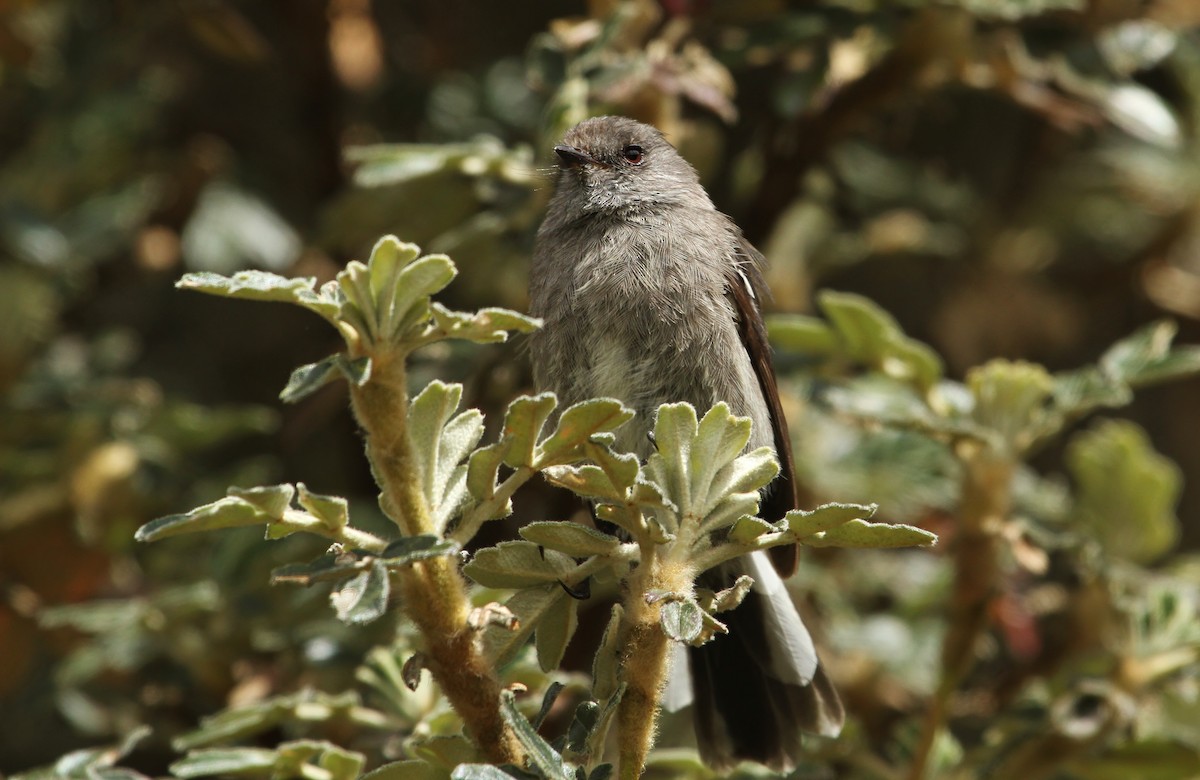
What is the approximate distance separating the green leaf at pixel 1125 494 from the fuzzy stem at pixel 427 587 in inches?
80.6

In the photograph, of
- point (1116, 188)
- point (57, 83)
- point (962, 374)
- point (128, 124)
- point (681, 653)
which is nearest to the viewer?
point (681, 653)

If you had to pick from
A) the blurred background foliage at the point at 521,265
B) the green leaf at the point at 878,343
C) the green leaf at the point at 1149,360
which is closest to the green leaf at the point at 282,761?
the blurred background foliage at the point at 521,265

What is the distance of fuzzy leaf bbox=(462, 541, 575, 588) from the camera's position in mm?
1896

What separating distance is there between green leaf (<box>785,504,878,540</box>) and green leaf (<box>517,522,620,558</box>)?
262 mm

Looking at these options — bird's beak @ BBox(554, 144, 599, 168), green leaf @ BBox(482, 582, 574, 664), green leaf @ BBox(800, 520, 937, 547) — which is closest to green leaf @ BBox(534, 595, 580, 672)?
green leaf @ BBox(482, 582, 574, 664)

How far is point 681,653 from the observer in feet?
9.50

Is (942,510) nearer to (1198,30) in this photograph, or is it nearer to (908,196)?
(908,196)

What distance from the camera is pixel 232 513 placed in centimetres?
162

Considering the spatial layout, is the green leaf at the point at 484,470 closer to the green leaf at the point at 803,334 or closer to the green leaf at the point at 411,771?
the green leaf at the point at 411,771

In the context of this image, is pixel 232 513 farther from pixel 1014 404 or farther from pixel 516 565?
pixel 1014 404

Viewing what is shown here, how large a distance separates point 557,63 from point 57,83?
1628 millimetres

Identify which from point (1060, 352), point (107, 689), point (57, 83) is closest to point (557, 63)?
point (57, 83)

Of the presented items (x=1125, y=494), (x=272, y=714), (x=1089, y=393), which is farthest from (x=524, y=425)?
(x=1125, y=494)

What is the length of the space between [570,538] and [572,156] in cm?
182
